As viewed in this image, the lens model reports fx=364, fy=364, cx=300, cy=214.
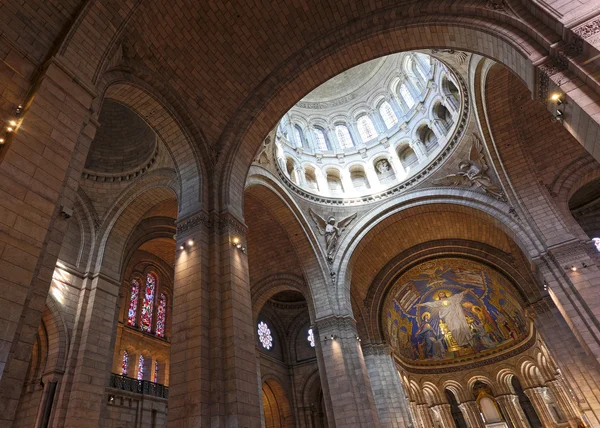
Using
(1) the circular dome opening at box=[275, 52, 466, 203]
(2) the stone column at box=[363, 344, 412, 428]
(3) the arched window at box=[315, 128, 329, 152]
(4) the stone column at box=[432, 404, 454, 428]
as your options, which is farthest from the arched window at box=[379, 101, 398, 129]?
(4) the stone column at box=[432, 404, 454, 428]

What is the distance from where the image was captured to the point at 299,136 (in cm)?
1898

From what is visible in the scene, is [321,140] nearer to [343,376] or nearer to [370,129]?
[370,129]

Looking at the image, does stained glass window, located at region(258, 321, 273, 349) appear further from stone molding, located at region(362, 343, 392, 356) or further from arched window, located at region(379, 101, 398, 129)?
arched window, located at region(379, 101, 398, 129)

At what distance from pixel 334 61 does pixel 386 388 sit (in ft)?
45.0

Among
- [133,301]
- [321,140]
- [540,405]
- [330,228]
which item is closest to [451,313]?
[540,405]

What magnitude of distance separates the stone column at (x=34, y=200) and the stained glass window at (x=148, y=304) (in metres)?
13.0

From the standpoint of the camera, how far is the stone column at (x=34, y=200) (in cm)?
376

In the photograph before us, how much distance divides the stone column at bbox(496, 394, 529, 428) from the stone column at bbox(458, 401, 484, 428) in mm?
1609

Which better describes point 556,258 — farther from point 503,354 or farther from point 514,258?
point 503,354

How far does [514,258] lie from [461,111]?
27.5 ft

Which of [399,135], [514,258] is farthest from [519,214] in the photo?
[399,135]

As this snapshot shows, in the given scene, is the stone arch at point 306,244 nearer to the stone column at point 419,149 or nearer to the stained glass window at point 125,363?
the stone column at point 419,149

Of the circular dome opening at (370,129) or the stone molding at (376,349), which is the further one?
the stone molding at (376,349)

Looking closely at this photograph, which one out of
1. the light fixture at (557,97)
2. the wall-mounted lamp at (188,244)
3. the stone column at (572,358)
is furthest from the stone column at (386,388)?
the light fixture at (557,97)
